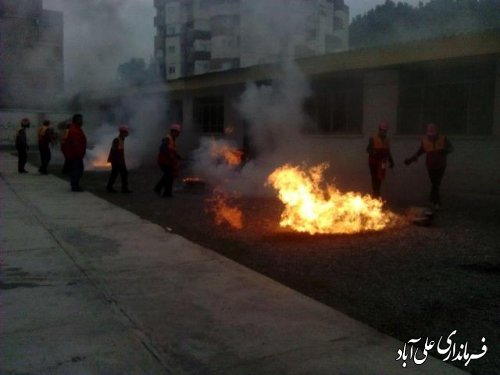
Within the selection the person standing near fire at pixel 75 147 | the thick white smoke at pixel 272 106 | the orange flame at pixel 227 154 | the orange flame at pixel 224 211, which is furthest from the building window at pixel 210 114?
the orange flame at pixel 224 211

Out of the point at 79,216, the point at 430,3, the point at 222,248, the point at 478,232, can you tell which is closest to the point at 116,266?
the point at 222,248

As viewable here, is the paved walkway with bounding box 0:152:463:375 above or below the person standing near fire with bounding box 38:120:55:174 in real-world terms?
below

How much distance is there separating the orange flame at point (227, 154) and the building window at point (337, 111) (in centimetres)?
264

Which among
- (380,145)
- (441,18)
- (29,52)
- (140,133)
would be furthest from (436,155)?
(140,133)

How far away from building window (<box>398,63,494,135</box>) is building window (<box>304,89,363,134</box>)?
1403 mm

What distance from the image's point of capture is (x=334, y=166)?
Answer: 1376 centimetres

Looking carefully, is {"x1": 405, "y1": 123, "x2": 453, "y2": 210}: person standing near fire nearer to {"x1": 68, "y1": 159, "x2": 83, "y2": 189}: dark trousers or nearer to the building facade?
the building facade

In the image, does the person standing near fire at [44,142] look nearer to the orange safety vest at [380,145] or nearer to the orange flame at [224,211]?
the orange flame at [224,211]

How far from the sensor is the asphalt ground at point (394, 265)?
389 cm

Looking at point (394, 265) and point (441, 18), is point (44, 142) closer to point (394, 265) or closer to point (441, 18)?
point (394, 265)

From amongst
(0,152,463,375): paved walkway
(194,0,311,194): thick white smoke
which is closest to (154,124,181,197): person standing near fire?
(194,0,311,194): thick white smoke

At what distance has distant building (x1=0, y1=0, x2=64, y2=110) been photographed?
12.8m

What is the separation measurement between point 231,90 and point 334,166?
585cm

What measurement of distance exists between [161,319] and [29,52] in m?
13.0
